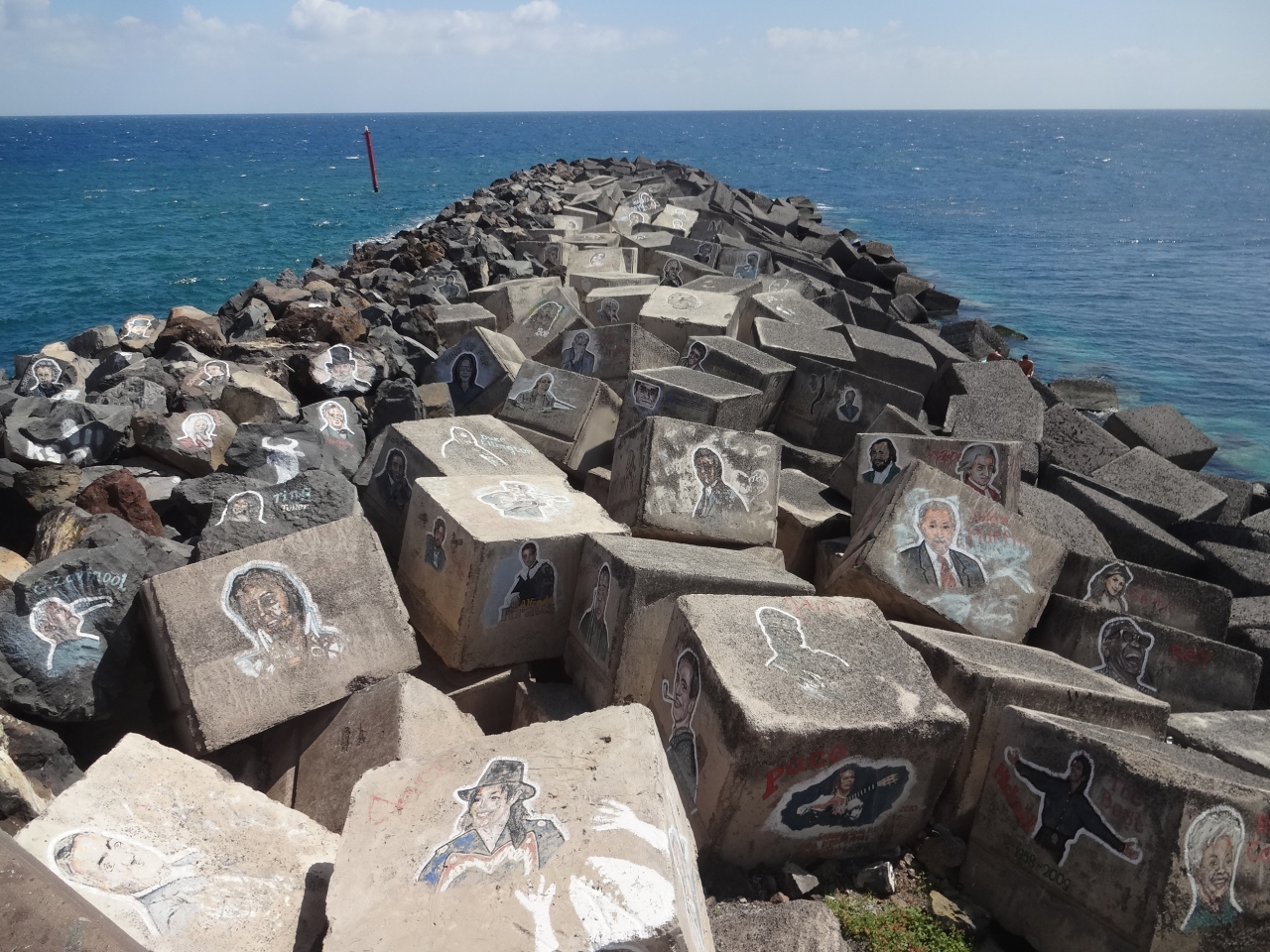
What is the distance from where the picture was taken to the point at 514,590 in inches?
163

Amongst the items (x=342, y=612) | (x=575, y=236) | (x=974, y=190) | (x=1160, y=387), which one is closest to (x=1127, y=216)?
(x=974, y=190)

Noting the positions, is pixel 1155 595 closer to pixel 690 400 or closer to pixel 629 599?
pixel 690 400

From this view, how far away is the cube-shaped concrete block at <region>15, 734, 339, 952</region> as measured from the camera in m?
2.50

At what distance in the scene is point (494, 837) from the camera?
243 cm

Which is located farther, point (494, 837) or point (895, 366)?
point (895, 366)

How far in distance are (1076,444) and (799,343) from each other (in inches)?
115

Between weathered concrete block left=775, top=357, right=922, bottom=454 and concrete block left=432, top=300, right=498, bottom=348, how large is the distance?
331cm

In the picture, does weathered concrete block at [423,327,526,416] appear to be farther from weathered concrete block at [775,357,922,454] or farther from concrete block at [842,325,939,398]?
concrete block at [842,325,939,398]

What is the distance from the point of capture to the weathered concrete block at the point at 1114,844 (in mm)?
3057

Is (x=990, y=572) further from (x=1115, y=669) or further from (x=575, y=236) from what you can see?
(x=575, y=236)

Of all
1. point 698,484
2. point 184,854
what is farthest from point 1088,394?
point 184,854

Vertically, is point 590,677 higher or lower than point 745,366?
lower

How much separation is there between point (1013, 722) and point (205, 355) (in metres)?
8.17

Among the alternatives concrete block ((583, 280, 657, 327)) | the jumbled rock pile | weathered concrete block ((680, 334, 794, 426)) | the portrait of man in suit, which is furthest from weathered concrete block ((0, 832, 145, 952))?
concrete block ((583, 280, 657, 327))
